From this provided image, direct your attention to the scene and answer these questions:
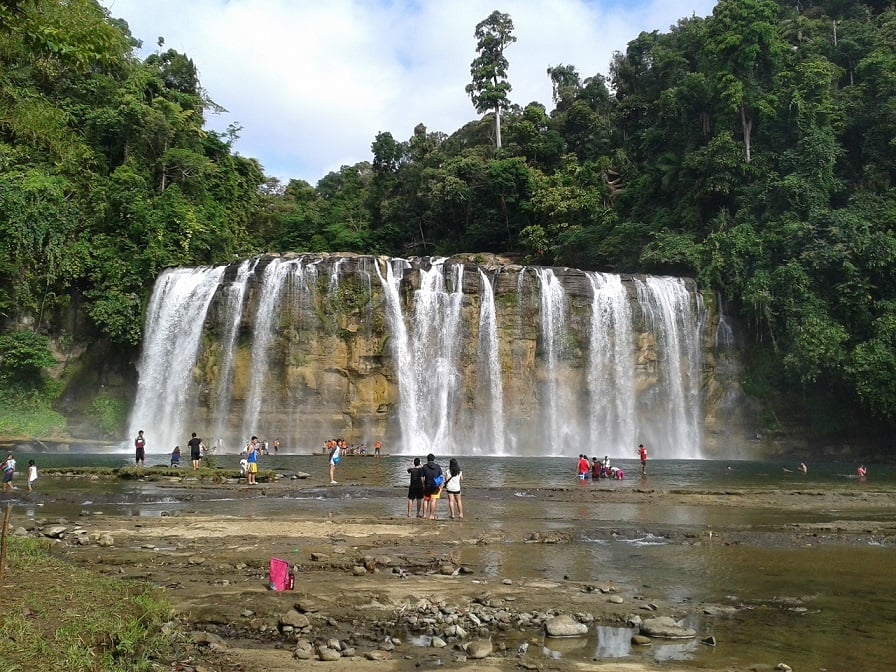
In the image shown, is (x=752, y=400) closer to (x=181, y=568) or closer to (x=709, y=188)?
(x=709, y=188)

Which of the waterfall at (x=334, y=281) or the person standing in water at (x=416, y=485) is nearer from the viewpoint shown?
the person standing in water at (x=416, y=485)

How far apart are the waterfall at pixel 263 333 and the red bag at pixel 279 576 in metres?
23.5

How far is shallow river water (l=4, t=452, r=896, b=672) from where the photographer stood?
6.34m

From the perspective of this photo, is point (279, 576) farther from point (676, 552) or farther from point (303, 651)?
point (676, 552)

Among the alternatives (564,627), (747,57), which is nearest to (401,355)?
(747,57)

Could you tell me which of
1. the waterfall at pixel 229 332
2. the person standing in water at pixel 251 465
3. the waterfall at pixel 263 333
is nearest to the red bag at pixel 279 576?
the person standing in water at pixel 251 465

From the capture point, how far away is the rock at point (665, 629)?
6.54 meters

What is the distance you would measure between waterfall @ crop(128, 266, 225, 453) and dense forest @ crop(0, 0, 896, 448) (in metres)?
1.16

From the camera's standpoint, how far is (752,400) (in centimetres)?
3316

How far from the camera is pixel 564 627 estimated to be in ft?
21.5

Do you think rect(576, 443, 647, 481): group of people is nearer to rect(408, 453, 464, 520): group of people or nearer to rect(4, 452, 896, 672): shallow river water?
rect(4, 452, 896, 672): shallow river water

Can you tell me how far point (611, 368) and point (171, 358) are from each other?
66.8 ft

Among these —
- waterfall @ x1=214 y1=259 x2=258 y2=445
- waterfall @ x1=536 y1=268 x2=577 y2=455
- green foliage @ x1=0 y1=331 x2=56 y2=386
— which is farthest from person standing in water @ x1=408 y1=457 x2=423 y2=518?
green foliage @ x1=0 y1=331 x2=56 y2=386

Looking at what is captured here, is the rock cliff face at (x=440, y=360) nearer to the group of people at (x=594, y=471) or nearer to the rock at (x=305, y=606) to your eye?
the group of people at (x=594, y=471)
